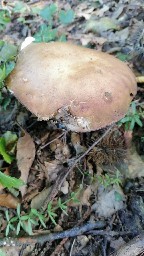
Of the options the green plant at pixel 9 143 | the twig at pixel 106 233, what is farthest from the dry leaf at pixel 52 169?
the twig at pixel 106 233

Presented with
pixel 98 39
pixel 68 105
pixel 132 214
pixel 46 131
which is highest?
pixel 68 105

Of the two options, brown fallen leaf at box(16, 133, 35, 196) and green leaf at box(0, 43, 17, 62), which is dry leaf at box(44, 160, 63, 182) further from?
green leaf at box(0, 43, 17, 62)

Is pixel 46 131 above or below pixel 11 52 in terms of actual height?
below

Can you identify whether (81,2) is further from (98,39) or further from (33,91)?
(33,91)

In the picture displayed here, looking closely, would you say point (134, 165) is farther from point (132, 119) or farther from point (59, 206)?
point (59, 206)

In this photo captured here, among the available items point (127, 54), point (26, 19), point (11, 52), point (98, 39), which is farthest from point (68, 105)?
point (26, 19)

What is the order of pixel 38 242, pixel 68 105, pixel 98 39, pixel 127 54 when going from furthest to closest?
pixel 98 39, pixel 127 54, pixel 38 242, pixel 68 105

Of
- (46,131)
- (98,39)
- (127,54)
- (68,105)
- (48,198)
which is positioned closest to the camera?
(68,105)

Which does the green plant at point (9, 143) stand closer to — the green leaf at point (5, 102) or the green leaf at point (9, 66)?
the green leaf at point (5, 102)
